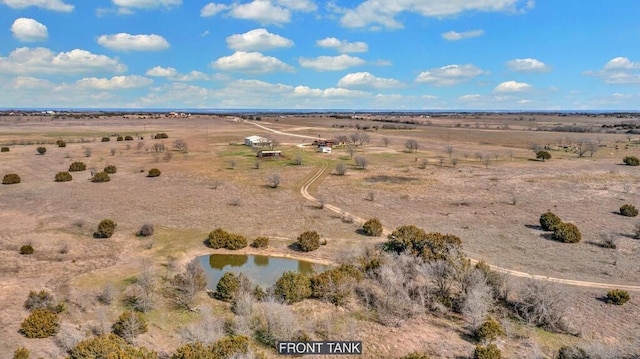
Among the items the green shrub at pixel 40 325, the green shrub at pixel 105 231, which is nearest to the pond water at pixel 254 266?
the green shrub at pixel 105 231

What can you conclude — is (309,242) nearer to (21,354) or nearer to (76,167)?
(21,354)

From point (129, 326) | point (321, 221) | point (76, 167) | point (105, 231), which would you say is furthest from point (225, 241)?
point (76, 167)

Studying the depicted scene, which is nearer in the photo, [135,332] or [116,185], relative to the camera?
[135,332]

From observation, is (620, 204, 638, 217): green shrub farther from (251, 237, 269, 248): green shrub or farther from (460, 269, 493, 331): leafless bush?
(251, 237, 269, 248): green shrub

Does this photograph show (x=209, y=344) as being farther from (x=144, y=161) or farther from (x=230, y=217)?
(x=144, y=161)

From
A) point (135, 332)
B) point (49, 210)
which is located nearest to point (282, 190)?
point (49, 210)
